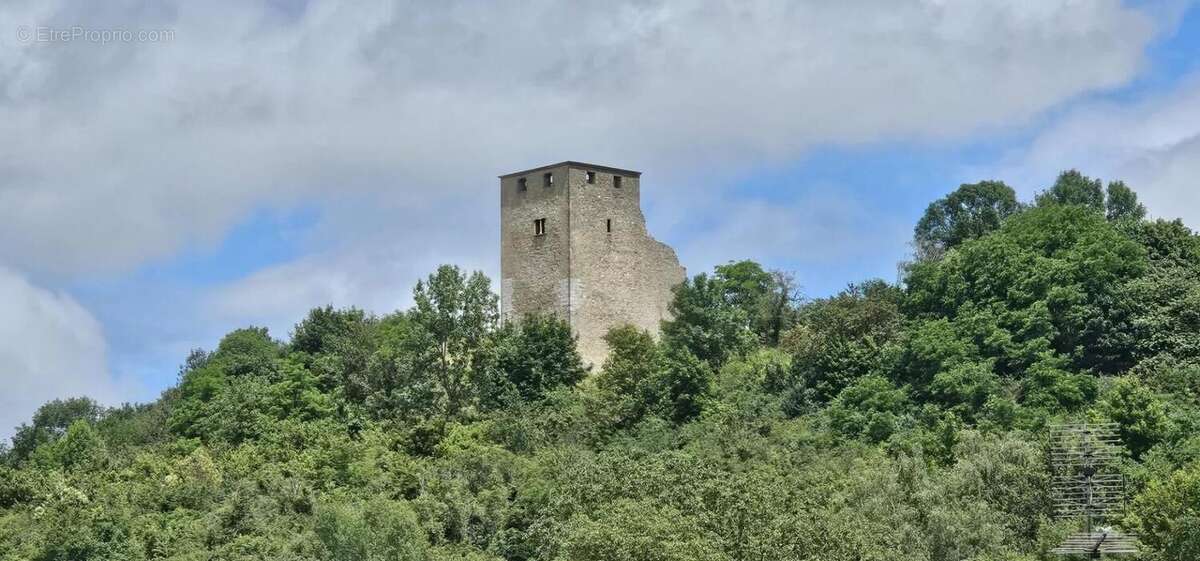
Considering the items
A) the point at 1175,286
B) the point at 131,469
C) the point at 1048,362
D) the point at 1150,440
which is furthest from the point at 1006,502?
the point at 131,469

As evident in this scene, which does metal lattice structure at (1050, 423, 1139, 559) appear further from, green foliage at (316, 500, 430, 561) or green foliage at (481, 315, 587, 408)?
green foliage at (481, 315, 587, 408)

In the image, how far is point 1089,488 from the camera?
1529 inches

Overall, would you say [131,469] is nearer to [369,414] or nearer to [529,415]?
[369,414]

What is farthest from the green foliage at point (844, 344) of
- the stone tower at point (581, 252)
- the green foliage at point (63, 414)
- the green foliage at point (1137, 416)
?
the green foliage at point (63, 414)

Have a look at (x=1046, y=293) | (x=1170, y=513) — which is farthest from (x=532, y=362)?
(x=1170, y=513)

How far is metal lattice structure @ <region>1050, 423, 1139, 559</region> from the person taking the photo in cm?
3741

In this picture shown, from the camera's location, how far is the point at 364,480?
48938mm

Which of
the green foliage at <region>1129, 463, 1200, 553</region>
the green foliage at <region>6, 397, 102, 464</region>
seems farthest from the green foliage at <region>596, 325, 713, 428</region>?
the green foliage at <region>6, 397, 102, 464</region>

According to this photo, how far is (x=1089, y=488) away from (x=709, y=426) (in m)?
14.7

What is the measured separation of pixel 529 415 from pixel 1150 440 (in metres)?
17.3

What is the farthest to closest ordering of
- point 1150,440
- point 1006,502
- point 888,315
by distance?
point 888,315 < point 1150,440 < point 1006,502

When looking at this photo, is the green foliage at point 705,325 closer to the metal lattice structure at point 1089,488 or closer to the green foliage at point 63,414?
the metal lattice structure at point 1089,488

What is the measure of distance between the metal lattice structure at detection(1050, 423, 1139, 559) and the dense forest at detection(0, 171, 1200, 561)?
1.70 feet

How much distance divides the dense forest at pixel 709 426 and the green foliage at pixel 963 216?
108 mm
